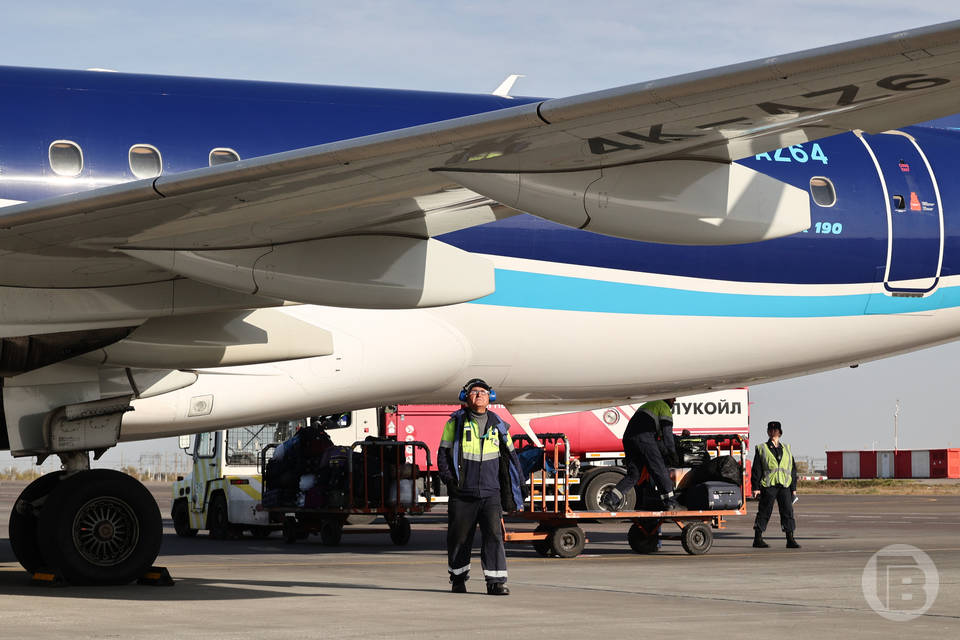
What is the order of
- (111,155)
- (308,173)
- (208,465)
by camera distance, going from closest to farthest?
(308,173), (111,155), (208,465)

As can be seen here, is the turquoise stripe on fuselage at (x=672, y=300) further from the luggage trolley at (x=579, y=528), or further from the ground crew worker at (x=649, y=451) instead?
the luggage trolley at (x=579, y=528)

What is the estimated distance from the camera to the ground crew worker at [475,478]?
1084cm

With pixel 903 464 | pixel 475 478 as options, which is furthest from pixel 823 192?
pixel 903 464

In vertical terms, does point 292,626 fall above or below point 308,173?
below

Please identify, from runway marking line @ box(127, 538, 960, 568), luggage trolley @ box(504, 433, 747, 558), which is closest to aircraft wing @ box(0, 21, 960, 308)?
runway marking line @ box(127, 538, 960, 568)

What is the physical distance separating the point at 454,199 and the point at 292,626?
3.10 meters

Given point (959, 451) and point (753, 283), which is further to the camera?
point (959, 451)

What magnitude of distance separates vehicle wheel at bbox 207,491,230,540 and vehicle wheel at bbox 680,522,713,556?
8.52m

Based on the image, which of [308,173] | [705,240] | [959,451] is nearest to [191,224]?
[308,173]

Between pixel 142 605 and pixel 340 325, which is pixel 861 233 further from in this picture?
pixel 142 605

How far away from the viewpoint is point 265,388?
1268cm

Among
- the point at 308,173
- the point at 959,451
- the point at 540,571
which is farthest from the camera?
the point at 959,451

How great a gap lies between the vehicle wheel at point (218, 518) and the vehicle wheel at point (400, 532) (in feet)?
12.1
